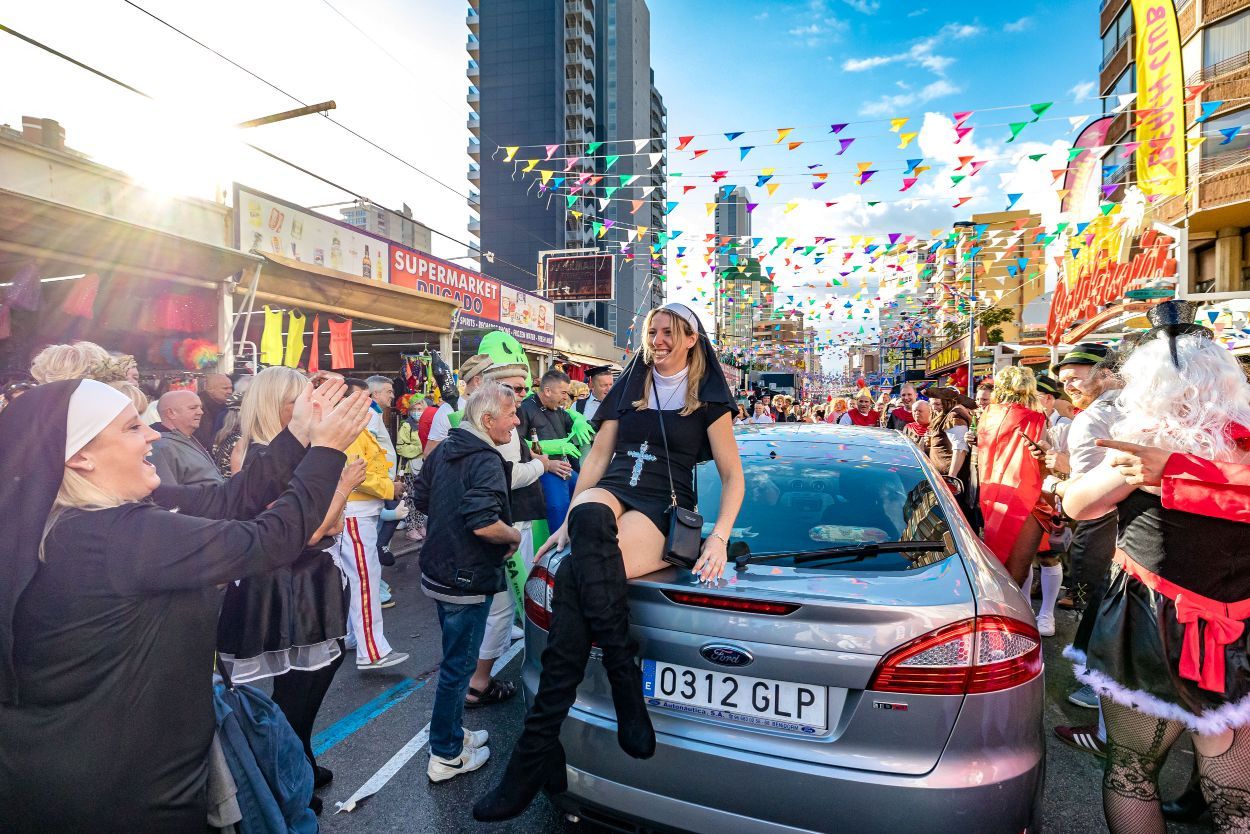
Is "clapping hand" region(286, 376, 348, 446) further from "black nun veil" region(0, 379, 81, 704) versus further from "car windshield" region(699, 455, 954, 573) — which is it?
"car windshield" region(699, 455, 954, 573)

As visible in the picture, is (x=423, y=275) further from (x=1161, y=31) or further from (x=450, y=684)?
(x=1161, y=31)

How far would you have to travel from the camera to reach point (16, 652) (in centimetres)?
120

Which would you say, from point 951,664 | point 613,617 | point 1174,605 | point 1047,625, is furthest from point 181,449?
point 1047,625

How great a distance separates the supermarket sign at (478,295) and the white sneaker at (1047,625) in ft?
35.2

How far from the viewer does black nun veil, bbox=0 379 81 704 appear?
1170 mm

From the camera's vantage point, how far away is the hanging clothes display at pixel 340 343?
9.35 metres

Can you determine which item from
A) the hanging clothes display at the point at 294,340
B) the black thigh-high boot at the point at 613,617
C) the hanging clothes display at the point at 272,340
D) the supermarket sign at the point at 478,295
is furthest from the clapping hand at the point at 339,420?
the supermarket sign at the point at 478,295

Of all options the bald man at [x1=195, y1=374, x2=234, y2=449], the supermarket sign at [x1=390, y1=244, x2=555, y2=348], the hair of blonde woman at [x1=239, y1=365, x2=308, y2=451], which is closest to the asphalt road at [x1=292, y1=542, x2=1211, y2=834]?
the hair of blonde woman at [x1=239, y1=365, x2=308, y2=451]

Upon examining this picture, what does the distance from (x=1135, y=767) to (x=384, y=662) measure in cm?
388

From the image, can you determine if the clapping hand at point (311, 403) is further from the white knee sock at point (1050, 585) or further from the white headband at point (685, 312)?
the white knee sock at point (1050, 585)

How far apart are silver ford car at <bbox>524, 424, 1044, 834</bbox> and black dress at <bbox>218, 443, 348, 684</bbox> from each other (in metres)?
1.19

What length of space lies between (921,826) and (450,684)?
186 centimetres

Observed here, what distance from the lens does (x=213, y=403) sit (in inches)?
227

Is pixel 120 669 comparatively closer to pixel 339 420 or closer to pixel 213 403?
pixel 339 420
